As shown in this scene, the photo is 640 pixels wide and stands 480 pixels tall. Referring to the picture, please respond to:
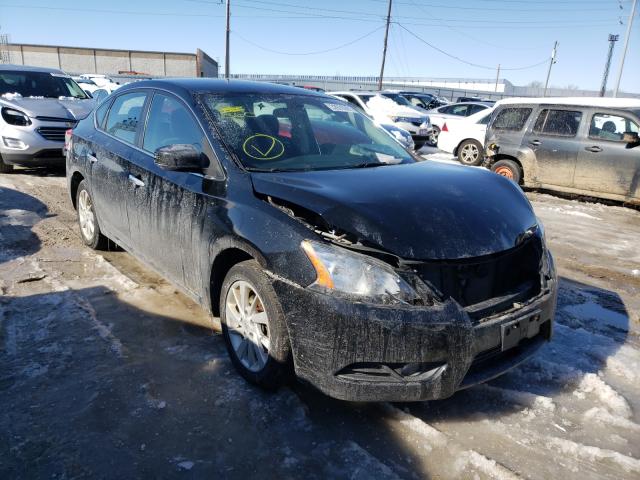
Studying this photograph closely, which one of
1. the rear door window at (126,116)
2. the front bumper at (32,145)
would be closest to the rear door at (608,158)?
the rear door window at (126,116)

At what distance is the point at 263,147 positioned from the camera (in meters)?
3.21

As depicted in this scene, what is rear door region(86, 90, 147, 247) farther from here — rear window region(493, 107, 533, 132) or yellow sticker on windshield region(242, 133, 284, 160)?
rear window region(493, 107, 533, 132)

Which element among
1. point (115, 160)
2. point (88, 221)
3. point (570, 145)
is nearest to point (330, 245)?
point (115, 160)

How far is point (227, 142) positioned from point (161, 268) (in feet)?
3.79

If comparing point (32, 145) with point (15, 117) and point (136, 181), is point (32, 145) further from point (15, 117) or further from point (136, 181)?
point (136, 181)

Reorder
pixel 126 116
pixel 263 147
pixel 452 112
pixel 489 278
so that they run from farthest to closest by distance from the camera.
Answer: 1. pixel 452 112
2. pixel 126 116
3. pixel 263 147
4. pixel 489 278

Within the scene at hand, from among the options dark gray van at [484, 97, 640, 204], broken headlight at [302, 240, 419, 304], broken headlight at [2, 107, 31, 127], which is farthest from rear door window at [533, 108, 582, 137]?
broken headlight at [2, 107, 31, 127]

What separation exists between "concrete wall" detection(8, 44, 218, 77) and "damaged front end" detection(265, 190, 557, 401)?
4755 cm

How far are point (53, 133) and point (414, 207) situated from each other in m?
8.02

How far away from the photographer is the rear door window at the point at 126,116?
4020 millimetres

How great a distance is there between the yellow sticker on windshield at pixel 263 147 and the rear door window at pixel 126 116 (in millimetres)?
1290

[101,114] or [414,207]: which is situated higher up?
[101,114]

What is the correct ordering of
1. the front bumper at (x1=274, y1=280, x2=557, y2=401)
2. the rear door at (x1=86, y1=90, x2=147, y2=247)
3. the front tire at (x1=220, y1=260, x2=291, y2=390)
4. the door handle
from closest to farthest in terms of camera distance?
the front bumper at (x1=274, y1=280, x2=557, y2=401) → the front tire at (x1=220, y1=260, x2=291, y2=390) → the door handle → the rear door at (x1=86, y1=90, x2=147, y2=247)

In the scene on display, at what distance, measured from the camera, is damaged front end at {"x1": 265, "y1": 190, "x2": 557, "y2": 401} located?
7.47 feet
